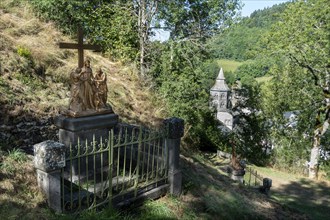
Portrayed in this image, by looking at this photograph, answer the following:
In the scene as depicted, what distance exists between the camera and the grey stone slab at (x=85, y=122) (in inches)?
224

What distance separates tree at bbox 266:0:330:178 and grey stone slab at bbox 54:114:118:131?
1366cm

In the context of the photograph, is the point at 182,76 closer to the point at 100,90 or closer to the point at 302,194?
the point at 302,194

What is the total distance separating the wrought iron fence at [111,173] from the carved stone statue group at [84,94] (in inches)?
23.0

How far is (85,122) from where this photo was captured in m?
5.85

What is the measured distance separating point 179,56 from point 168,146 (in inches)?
364

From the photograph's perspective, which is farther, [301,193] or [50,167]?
[301,193]

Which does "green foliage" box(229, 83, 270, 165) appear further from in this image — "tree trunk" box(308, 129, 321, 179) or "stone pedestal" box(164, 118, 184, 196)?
"stone pedestal" box(164, 118, 184, 196)

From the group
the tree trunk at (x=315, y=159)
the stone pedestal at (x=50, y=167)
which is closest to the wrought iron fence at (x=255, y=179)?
the tree trunk at (x=315, y=159)

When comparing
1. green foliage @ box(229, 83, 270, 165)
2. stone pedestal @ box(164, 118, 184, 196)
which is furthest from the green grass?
stone pedestal @ box(164, 118, 184, 196)

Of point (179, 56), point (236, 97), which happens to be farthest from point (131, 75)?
point (236, 97)

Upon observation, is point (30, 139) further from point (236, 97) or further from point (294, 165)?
point (294, 165)

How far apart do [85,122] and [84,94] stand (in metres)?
0.54

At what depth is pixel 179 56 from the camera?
14828mm

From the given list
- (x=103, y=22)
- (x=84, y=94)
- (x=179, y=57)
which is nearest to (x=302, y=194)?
(x=179, y=57)
